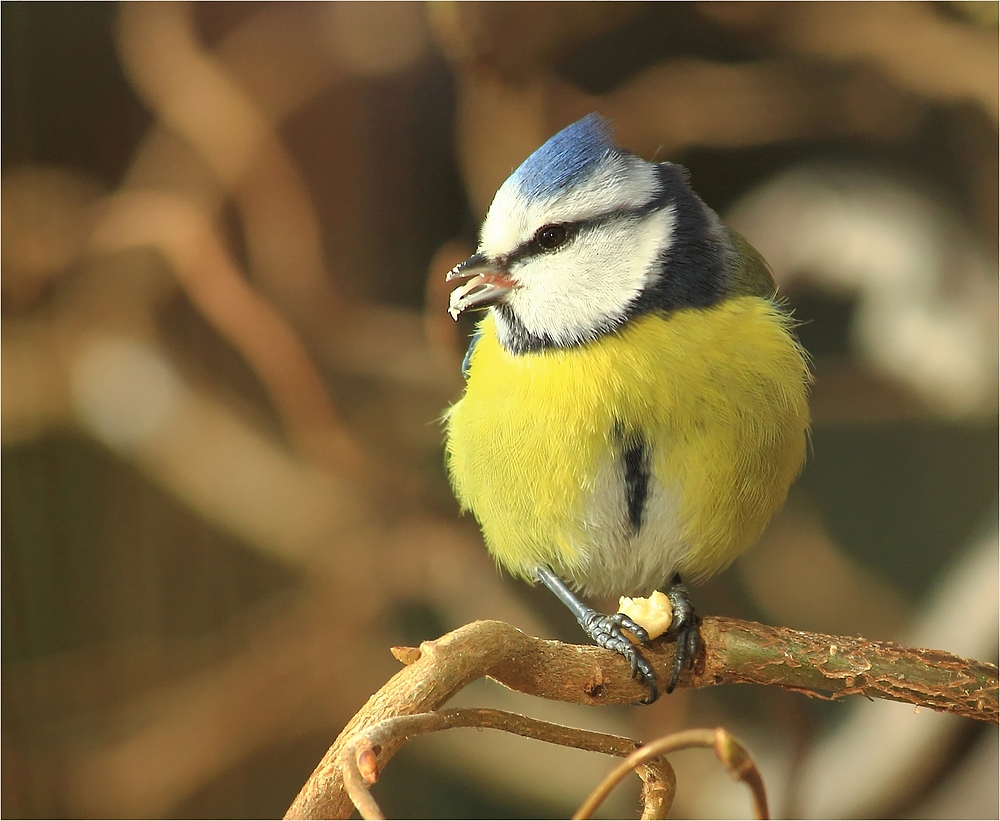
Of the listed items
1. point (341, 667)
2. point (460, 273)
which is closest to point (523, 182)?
point (460, 273)

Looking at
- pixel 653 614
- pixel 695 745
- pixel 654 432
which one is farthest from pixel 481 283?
pixel 695 745

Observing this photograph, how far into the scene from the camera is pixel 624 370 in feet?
2.10

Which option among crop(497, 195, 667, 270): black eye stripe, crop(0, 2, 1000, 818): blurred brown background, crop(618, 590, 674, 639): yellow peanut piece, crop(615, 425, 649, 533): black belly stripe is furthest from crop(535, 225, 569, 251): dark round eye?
crop(0, 2, 1000, 818): blurred brown background

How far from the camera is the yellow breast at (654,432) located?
2.10 feet

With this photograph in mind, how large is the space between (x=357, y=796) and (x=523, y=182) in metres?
0.44

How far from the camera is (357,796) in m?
0.35

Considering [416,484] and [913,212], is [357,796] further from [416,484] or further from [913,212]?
[913,212]

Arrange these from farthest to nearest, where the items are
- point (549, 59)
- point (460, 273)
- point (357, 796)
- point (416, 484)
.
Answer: point (416, 484)
point (549, 59)
point (460, 273)
point (357, 796)

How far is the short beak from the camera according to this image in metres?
0.64

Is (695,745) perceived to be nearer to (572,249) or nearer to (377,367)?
(572,249)

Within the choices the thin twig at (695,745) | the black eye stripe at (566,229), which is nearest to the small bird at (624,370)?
the black eye stripe at (566,229)

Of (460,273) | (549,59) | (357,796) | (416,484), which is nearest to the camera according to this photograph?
(357,796)

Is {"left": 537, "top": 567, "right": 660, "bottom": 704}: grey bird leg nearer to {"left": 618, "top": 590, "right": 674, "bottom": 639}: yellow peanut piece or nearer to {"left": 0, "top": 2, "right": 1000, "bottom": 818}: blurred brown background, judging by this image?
{"left": 618, "top": 590, "right": 674, "bottom": 639}: yellow peanut piece

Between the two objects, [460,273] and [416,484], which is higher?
[460,273]
